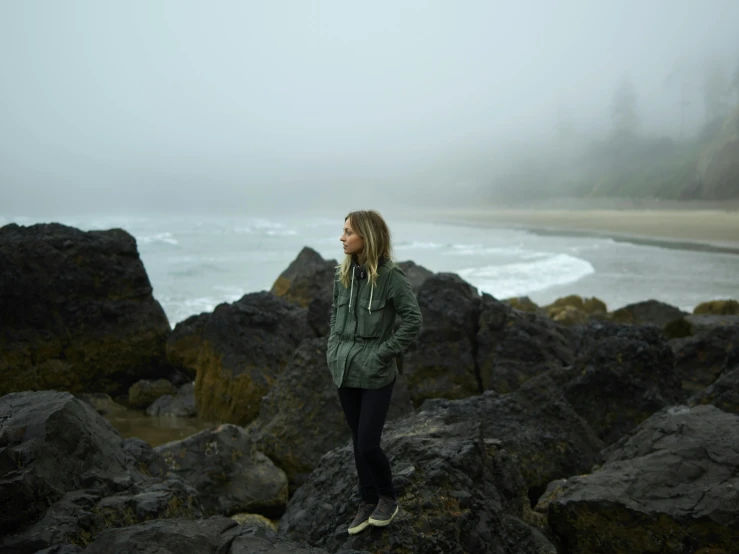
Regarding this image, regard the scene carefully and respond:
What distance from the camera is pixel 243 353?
8414mm

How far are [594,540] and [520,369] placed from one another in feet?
11.7

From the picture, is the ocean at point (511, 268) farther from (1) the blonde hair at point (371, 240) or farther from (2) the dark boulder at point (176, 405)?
(1) the blonde hair at point (371, 240)

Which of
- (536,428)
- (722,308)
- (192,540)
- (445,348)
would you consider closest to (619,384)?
(536,428)

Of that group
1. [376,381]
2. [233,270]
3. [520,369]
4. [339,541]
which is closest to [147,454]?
[339,541]

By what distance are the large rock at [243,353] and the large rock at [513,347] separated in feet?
8.05

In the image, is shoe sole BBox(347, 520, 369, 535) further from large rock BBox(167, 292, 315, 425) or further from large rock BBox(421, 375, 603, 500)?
large rock BBox(167, 292, 315, 425)

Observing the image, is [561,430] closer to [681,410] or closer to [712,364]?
[681,410]

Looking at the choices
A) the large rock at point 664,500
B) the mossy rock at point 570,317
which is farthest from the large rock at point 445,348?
the mossy rock at point 570,317

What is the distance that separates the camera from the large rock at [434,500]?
3.28m

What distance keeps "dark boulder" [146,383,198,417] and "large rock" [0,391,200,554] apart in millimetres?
4969

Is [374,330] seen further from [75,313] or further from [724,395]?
[75,313]

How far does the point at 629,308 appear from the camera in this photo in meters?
12.9

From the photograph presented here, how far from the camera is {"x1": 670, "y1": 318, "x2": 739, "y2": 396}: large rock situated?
24.8ft

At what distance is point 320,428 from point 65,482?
2913 millimetres
